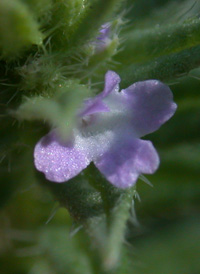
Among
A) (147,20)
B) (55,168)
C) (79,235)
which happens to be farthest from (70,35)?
(79,235)

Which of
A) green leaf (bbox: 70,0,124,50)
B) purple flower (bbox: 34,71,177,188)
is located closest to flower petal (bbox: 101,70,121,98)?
purple flower (bbox: 34,71,177,188)

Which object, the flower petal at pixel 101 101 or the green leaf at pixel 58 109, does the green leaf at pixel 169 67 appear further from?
the green leaf at pixel 58 109

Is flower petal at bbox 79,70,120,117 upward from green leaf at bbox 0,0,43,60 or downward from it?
downward

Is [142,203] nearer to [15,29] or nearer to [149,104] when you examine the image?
[149,104]

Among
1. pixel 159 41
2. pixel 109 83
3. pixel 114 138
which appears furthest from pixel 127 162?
pixel 159 41

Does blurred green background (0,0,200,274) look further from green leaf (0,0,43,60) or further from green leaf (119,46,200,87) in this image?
green leaf (0,0,43,60)

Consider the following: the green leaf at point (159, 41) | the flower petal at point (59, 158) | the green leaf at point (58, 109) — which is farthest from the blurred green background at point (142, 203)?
the green leaf at point (58, 109)

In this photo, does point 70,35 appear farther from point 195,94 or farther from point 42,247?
point 42,247
